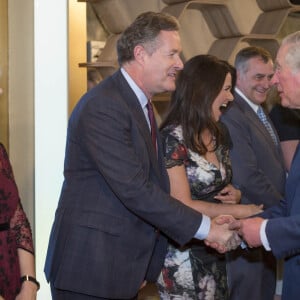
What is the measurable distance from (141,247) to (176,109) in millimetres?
837

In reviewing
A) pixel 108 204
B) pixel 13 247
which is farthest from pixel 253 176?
pixel 13 247

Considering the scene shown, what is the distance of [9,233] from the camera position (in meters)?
2.88

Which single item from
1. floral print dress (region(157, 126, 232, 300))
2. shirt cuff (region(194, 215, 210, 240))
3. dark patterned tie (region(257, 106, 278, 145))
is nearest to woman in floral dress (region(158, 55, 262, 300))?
floral print dress (region(157, 126, 232, 300))

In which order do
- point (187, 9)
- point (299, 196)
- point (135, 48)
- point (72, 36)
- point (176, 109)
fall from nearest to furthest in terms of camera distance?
point (299, 196)
point (135, 48)
point (176, 109)
point (72, 36)
point (187, 9)

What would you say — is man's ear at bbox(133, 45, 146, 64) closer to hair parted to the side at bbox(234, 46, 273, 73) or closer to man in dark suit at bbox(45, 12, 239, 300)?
man in dark suit at bbox(45, 12, 239, 300)

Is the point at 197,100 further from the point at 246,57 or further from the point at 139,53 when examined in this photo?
the point at 246,57

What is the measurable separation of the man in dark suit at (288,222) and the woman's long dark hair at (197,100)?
1.67 ft

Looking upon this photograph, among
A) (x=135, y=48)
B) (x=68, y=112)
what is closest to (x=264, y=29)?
(x=68, y=112)

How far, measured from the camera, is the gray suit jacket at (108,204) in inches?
114

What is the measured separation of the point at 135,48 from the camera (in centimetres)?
312

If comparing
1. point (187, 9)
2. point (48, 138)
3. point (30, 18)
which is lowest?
point (48, 138)

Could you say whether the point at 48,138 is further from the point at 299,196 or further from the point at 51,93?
the point at 299,196

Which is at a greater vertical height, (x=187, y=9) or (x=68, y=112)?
(x=187, y=9)

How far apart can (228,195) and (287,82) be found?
2.56ft
